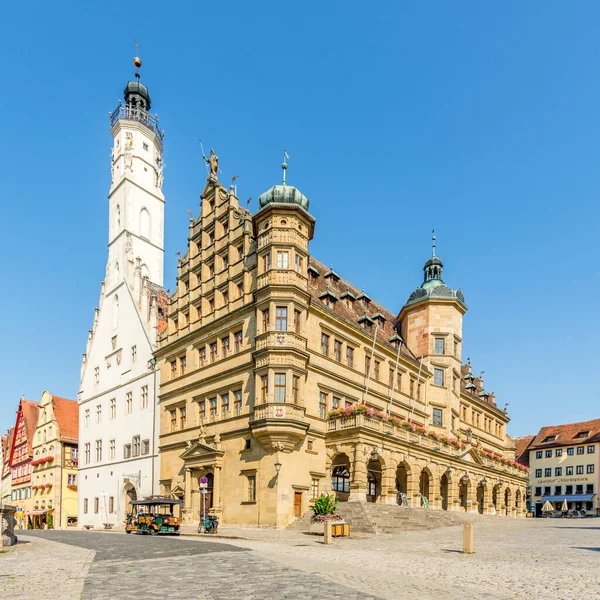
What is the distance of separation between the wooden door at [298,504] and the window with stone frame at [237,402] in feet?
20.3

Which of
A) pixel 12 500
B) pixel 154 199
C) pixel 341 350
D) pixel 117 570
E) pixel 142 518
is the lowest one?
pixel 12 500

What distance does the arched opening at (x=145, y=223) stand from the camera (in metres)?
59.4

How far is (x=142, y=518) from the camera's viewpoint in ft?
111

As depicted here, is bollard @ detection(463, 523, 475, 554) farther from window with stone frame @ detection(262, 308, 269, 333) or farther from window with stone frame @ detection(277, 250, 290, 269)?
window with stone frame @ detection(277, 250, 290, 269)

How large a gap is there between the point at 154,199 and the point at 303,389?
32.7 m

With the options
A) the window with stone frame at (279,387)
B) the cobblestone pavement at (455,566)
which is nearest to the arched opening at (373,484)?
the window with stone frame at (279,387)

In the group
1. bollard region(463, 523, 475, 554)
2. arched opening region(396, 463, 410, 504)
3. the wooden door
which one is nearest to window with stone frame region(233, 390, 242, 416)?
the wooden door

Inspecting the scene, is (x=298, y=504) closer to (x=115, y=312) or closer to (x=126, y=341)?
(x=126, y=341)

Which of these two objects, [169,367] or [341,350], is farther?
[169,367]

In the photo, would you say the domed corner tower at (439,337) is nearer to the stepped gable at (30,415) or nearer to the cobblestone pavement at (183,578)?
the cobblestone pavement at (183,578)

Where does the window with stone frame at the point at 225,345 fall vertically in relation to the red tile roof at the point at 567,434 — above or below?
above

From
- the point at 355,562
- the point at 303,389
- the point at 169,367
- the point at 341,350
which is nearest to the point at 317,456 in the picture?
the point at 303,389

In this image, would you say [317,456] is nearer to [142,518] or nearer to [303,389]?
[303,389]

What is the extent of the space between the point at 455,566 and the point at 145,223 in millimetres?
49170
